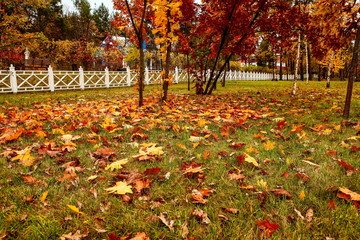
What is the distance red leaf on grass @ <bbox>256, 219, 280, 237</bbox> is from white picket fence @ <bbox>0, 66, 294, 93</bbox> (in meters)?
5.20

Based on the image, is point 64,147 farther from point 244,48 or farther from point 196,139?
point 244,48

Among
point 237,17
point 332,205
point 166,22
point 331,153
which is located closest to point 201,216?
point 332,205

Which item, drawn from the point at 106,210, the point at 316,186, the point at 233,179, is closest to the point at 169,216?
the point at 106,210

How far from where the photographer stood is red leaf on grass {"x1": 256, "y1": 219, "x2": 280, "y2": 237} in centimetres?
135

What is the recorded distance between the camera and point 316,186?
6.10 feet

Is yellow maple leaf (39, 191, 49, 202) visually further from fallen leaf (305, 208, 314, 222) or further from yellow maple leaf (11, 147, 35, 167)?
fallen leaf (305, 208, 314, 222)

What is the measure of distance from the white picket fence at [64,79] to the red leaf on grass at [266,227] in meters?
5.20

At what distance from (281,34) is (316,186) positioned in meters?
7.39

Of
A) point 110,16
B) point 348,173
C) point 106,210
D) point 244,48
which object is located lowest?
point 106,210

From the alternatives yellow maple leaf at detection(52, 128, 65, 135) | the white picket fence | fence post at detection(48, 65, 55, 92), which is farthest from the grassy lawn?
fence post at detection(48, 65, 55, 92)

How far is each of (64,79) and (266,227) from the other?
17575 millimetres

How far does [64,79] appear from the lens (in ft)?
52.9

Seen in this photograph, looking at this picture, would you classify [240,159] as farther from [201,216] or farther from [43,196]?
[43,196]

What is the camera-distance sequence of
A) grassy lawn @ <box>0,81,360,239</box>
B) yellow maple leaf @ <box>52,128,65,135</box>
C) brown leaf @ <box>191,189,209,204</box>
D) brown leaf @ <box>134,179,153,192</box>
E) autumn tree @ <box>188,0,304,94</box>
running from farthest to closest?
autumn tree @ <box>188,0,304,94</box> < yellow maple leaf @ <box>52,128,65,135</box> < brown leaf @ <box>134,179,153,192</box> < brown leaf @ <box>191,189,209,204</box> < grassy lawn @ <box>0,81,360,239</box>
